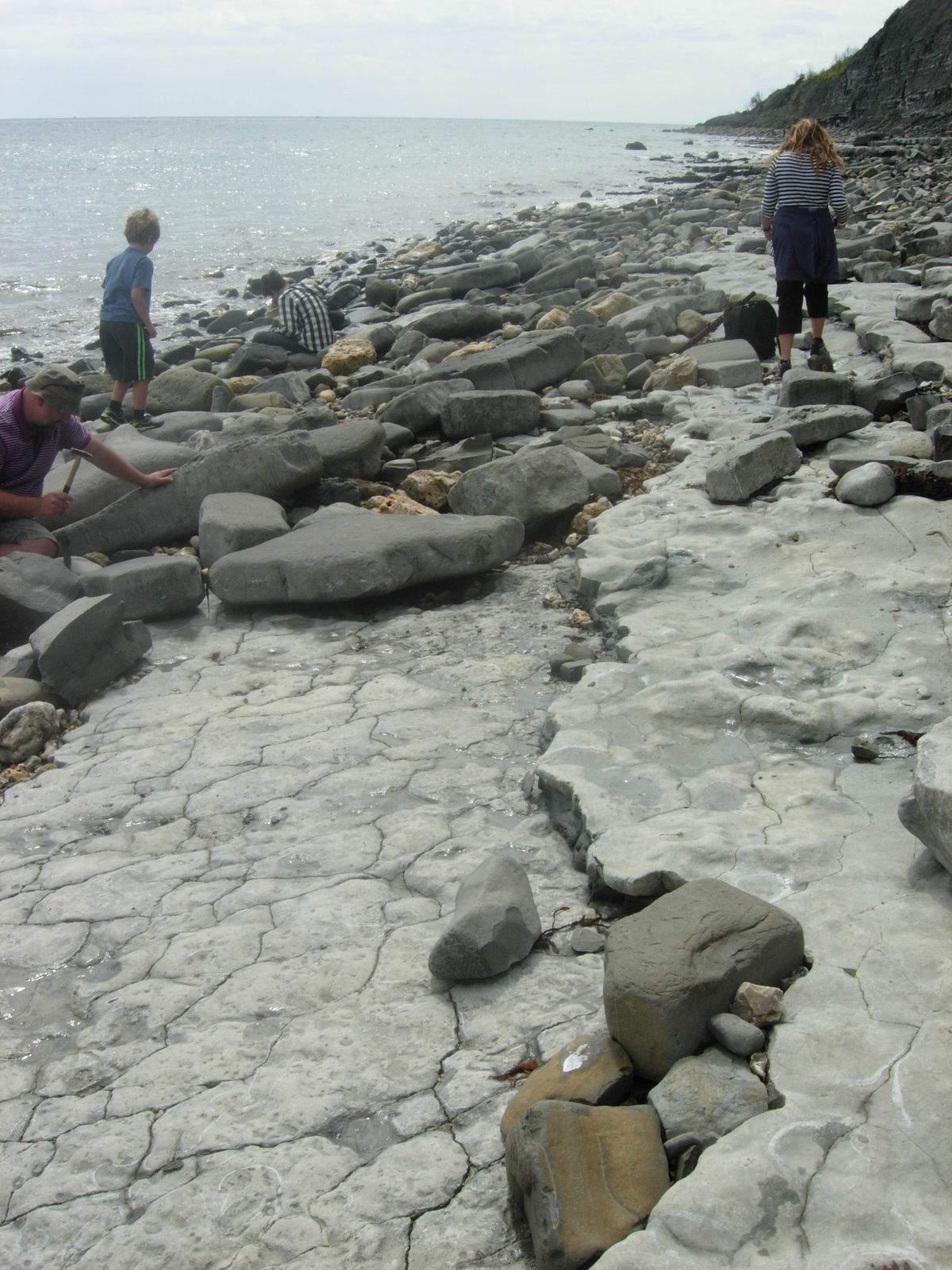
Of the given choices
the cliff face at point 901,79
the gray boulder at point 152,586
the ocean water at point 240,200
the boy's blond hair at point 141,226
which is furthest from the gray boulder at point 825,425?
the cliff face at point 901,79

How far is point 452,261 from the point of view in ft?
60.3

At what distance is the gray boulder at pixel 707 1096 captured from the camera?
1.96 metres

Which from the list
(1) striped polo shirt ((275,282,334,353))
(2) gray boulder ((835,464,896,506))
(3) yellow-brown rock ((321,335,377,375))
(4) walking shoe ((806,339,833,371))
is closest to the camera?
(2) gray boulder ((835,464,896,506))

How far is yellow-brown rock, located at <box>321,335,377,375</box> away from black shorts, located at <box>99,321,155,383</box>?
6.16 feet

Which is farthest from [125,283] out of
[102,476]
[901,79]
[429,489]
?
[901,79]

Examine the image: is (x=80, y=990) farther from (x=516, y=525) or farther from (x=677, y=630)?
(x=516, y=525)

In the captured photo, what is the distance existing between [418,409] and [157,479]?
5.95ft

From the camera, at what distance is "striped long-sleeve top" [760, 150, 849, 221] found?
6895 mm

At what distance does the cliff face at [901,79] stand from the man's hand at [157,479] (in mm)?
26869

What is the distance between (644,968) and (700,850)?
56 cm

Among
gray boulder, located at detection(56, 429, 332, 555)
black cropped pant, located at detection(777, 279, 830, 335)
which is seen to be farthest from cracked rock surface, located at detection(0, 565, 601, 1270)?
black cropped pant, located at detection(777, 279, 830, 335)

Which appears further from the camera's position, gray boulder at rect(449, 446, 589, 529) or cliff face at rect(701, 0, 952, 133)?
cliff face at rect(701, 0, 952, 133)

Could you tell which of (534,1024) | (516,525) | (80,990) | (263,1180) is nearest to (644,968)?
(534,1024)

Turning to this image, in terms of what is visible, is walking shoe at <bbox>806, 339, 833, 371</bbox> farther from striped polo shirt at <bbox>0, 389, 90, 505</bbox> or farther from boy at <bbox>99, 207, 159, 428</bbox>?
boy at <bbox>99, 207, 159, 428</bbox>
